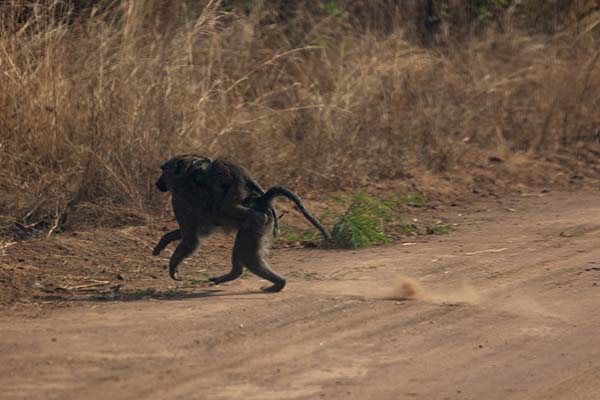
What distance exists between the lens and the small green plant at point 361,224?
8906 mm

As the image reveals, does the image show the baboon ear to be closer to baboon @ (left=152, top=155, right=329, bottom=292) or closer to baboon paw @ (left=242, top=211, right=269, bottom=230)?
baboon @ (left=152, top=155, right=329, bottom=292)

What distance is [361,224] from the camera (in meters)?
9.02

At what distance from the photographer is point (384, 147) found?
38.3 ft

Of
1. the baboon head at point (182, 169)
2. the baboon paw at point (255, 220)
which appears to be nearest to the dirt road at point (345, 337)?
the baboon paw at point (255, 220)

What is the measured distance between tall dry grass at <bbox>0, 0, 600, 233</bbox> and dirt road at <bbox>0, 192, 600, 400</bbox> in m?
2.02

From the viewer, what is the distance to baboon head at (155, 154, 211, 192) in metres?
7.27

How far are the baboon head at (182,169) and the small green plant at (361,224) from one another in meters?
1.92

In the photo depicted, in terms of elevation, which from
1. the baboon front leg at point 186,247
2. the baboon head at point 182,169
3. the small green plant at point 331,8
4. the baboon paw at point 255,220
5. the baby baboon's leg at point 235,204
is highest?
the small green plant at point 331,8

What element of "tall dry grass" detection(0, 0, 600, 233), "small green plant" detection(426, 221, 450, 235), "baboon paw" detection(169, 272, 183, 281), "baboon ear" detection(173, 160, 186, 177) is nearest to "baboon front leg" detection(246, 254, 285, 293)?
"baboon paw" detection(169, 272, 183, 281)

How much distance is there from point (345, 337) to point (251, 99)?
232 inches

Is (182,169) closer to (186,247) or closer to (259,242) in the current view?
(186,247)

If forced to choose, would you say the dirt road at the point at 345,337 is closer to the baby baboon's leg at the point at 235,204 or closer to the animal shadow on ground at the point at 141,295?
the animal shadow on ground at the point at 141,295

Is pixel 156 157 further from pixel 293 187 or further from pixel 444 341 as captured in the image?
pixel 444 341

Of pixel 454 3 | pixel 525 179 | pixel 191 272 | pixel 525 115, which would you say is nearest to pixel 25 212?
pixel 191 272
